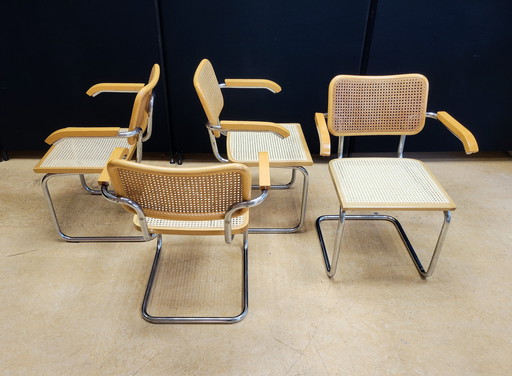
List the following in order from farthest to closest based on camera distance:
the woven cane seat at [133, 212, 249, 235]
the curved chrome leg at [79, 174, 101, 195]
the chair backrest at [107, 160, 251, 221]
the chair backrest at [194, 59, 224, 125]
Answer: the curved chrome leg at [79, 174, 101, 195], the chair backrest at [194, 59, 224, 125], the woven cane seat at [133, 212, 249, 235], the chair backrest at [107, 160, 251, 221]

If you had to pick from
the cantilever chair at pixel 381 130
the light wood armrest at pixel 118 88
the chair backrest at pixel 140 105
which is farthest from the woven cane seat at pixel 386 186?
the light wood armrest at pixel 118 88

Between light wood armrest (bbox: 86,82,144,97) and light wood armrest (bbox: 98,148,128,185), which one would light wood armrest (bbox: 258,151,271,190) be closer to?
light wood armrest (bbox: 98,148,128,185)

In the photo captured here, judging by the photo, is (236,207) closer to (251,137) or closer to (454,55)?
(251,137)

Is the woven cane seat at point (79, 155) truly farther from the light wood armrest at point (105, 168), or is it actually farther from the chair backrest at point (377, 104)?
the chair backrest at point (377, 104)

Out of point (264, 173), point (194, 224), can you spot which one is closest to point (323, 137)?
point (264, 173)

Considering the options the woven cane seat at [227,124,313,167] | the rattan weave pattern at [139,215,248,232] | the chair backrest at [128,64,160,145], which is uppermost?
the chair backrest at [128,64,160,145]

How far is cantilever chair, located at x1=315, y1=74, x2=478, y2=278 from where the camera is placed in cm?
172

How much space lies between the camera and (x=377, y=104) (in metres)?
1.96

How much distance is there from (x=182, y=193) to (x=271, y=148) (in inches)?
32.7

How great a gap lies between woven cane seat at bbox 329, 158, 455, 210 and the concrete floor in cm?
43

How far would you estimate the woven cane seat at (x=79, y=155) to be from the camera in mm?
1895

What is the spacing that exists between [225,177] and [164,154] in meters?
1.86

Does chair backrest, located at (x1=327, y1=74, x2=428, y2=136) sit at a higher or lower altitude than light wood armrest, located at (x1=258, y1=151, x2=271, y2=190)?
higher

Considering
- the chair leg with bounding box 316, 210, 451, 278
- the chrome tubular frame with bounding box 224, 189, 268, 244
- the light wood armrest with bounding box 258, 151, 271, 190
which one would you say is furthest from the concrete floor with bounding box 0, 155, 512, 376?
the light wood armrest with bounding box 258, 151, 271, 190
